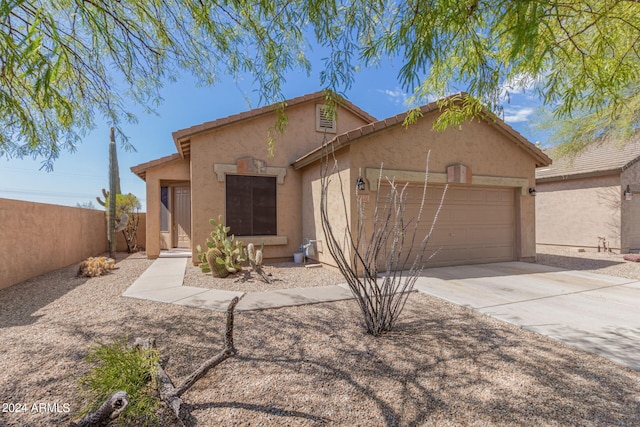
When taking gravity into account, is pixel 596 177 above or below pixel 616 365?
above

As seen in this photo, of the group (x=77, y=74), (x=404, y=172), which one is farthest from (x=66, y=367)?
(x=404, y=172)

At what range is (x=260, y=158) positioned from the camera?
373 inches

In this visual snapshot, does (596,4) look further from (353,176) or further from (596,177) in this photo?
(596,177)

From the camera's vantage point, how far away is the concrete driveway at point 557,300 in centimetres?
362

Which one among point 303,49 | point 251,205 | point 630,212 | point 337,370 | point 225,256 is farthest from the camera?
point 630,212

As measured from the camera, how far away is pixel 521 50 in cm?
266

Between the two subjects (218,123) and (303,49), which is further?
(218,123)

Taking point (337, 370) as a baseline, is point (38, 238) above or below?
above

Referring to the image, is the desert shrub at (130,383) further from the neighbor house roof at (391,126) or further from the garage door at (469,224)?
the garage door at (469,224)

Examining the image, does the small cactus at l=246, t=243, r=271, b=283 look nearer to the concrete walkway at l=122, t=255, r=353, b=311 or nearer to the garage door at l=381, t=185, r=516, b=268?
the concrete walkway at l=122, t=255, r=353, b=311

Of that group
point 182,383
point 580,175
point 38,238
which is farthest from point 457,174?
point 38,238

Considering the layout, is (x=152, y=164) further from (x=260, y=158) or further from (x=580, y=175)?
(x=580, y=175)

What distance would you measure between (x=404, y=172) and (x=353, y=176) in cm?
154

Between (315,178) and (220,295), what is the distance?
4560 mm
